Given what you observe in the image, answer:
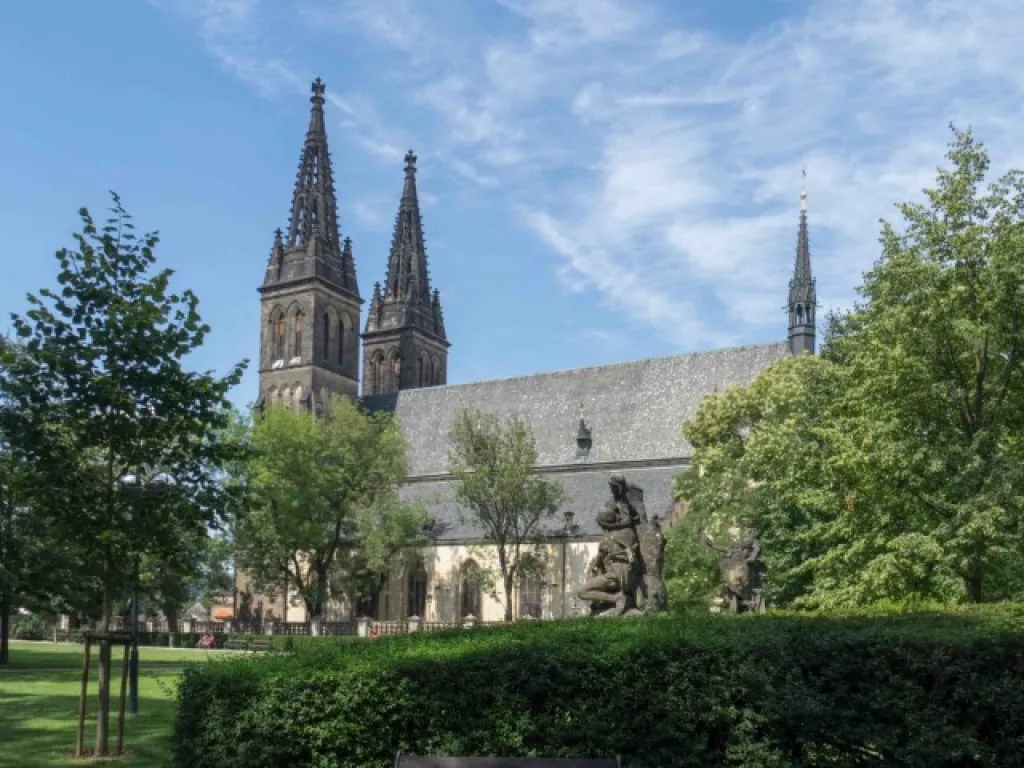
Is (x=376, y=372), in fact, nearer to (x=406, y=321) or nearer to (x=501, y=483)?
(x=406, y=321)

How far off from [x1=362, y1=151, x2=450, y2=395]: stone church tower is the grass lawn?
5159 centimetres

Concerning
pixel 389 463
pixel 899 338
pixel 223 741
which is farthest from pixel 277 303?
pixel 223 741

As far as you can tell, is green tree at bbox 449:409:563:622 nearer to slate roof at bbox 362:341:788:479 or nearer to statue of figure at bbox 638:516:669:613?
slate roof at bbox 362:341:788:479

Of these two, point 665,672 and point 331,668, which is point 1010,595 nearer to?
point 665,672

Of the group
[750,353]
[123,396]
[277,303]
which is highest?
[277,303]

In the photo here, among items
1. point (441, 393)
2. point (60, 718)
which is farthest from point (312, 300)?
point (60, 718)

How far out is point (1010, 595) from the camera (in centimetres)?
2359

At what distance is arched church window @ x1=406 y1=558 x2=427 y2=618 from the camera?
61.5 metres

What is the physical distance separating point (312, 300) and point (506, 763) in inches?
2637

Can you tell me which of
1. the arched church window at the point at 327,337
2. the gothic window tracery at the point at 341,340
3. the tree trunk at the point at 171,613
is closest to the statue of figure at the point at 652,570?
the tree trunk at the point at 171,613

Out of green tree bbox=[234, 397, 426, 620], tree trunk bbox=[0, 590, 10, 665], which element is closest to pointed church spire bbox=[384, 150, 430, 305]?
green tree bbox=[234, 397, 426, 620]

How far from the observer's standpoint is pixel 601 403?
64.1 metres

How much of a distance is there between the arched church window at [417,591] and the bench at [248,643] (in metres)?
13.9

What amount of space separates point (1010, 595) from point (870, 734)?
57.7 feet
